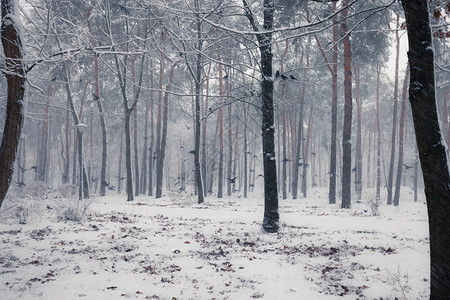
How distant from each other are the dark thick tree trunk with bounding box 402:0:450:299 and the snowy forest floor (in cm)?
126

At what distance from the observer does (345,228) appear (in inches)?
321

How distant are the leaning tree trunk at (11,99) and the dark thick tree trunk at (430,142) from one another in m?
5.77

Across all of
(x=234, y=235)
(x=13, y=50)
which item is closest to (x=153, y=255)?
(x=234, y=235)

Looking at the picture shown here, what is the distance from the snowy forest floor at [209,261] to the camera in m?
3.92

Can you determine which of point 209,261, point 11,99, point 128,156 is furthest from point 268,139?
point 128,156

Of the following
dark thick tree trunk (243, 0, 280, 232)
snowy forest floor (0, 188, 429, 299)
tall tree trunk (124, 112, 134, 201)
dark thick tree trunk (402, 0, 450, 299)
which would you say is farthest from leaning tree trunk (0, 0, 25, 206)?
tall tree trunk (124, 112, 134, 201)

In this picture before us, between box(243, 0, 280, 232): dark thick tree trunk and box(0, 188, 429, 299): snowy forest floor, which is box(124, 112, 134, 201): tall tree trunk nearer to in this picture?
box(0, 188, 429, 299): snowy forest floor

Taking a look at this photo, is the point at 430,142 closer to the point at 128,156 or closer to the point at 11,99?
the point at 11,99

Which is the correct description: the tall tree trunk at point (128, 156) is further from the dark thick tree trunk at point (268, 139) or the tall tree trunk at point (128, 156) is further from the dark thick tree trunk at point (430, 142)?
the dark thick tree trunk at point (430, 142)

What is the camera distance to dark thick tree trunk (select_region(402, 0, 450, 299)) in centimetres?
272

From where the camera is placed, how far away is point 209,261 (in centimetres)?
529

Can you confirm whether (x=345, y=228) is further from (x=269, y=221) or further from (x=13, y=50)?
(x=13, y=50)

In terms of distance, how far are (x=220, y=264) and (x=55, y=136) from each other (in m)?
38.8

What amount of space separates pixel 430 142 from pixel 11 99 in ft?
20.7
